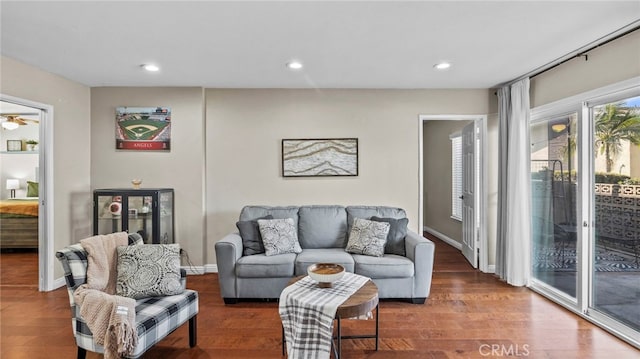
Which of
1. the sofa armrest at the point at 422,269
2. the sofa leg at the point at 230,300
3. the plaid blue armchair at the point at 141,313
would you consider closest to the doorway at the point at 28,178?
the plaid blue armchair at the point at 141,313

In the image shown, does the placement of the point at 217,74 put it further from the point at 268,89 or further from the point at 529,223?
the point at 529,223

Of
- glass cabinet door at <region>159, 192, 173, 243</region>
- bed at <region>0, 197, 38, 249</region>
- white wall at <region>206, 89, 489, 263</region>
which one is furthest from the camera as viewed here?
bed at <region>0, 197, 38, 249</region>

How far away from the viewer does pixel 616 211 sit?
2.64m

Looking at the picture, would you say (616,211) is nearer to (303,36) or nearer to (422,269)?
(422,269)

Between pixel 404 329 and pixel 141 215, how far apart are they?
3.21 metres

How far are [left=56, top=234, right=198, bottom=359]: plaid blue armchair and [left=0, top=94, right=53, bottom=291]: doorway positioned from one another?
80.8 inches

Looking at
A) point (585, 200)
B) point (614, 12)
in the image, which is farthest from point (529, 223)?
point (614, 12)

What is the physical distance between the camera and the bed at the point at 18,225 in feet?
16.5

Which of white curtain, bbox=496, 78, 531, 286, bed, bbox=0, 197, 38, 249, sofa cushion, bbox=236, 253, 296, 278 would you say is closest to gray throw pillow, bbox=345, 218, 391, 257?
sofa cushion, bbox=236, 253, 296, 278

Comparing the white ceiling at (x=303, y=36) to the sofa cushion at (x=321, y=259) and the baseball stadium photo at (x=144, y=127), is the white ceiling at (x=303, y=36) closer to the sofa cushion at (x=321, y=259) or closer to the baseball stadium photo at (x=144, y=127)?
the baseball stadium photo at (x=144, y=127)

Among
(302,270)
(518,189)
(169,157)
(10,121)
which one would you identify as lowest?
(302,270)

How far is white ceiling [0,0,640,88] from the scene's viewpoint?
211 centimetres

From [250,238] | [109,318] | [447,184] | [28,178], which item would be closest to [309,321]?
[109,318]

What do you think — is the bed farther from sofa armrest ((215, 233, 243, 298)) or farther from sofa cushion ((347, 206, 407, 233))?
sofa cushion ((347, 206, 407, 233))
